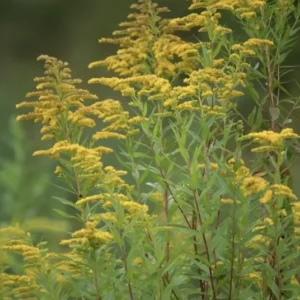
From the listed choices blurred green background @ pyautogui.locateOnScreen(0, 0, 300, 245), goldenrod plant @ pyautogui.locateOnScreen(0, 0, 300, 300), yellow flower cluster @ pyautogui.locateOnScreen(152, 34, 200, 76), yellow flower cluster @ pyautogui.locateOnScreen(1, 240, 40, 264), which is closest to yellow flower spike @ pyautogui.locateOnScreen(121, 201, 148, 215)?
goldenrod plant @ pyautogui.locateOnScreen(0, 0, 300, 300)

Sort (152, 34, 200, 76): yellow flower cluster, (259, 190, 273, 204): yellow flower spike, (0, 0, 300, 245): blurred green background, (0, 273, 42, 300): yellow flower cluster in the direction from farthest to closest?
(0, 0, 300, 245): blurred green background
(152, 34, 200, 76): yellow flower cluster
(0, 273, 42, 300): yellow flower cluster
(259, 190, 273, 204): yellow flower spike

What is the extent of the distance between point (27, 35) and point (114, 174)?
24.7 ft

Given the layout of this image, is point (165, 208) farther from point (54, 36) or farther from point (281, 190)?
point (54, 36)

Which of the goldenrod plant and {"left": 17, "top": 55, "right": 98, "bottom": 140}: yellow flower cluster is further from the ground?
{"left": 17, "top": 55, "right": 98, "bottom": 140}: yellow flower cluster

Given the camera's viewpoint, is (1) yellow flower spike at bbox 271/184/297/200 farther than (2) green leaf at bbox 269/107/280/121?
No

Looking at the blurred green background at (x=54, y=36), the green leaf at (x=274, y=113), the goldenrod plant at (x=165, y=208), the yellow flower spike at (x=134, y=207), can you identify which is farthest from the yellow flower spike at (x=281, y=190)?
the blurred green background at (x=54, y=36)


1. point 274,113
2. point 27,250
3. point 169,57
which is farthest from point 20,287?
point 274,113

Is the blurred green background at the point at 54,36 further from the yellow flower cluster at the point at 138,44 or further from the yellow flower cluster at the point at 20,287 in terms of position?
the yellow flower cluster at the point at 20,287

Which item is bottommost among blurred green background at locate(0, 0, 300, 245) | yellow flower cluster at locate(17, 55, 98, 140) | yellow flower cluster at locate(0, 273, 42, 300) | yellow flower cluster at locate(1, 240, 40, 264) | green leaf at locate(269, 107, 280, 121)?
yellow flower cluster at locate(0, 273, 42, 300)

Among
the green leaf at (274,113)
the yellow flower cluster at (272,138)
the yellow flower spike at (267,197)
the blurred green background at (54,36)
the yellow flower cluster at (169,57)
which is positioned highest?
the blurred green background at (54,36)

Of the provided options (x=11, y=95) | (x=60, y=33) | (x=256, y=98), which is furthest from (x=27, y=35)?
(x=256, y=98)

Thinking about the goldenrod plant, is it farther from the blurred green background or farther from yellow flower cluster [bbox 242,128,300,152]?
the blurred green background

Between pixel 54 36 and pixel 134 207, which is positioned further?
pixel 54 36

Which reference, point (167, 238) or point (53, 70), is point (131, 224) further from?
point (53, 70)
